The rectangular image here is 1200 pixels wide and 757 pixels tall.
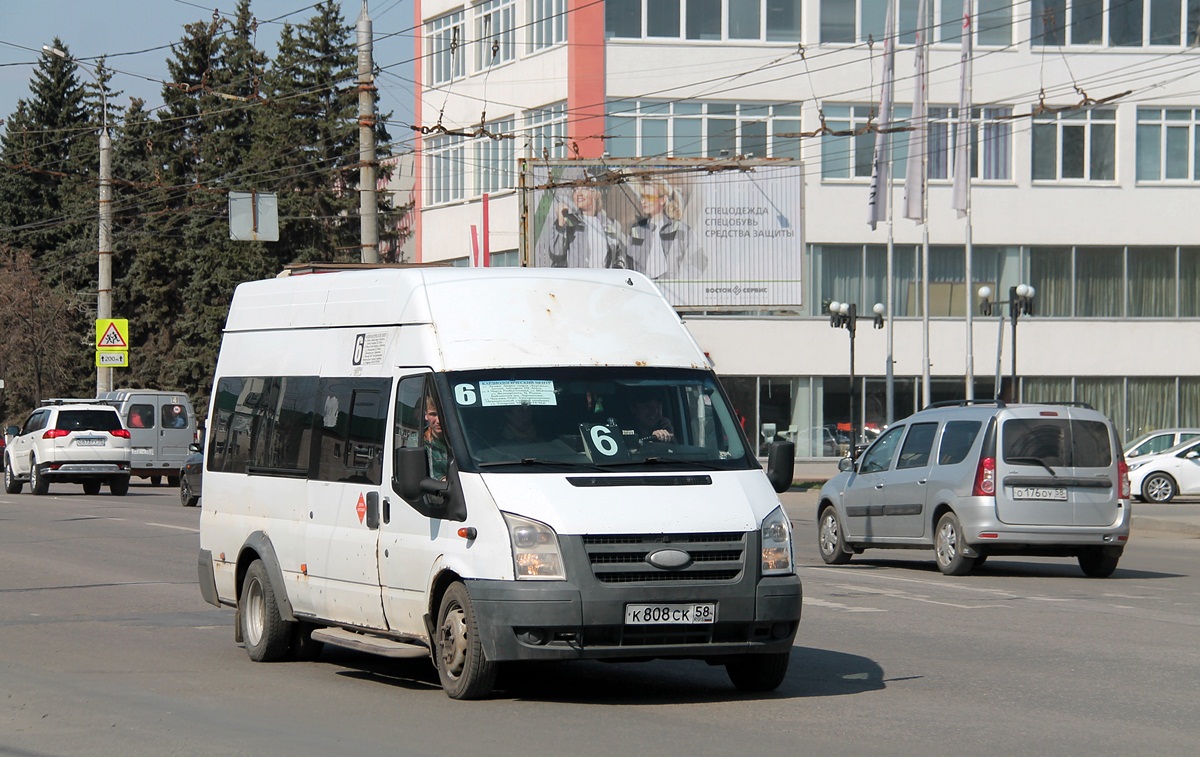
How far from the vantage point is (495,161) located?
52812mm

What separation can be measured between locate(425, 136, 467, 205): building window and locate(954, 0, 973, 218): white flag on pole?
16.2m

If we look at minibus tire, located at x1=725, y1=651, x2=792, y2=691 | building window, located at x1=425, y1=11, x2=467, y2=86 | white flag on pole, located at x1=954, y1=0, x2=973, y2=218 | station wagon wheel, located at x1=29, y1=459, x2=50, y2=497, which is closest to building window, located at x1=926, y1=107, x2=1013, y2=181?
white flag on pole, located at x1=954, y1=0, x2=973, y2=218

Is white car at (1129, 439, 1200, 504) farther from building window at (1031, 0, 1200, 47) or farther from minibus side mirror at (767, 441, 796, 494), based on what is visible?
minibus side mirror at (767, 441, 796, 494)

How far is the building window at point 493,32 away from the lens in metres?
52.7

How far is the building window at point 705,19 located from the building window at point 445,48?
249 inches

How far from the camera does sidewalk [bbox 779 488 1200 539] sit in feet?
87.9

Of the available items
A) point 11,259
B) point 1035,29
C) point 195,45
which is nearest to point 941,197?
point 1035,29

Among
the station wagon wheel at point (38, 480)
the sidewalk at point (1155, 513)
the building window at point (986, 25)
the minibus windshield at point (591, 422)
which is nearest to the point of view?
the minibus windshield at point (591, 422)

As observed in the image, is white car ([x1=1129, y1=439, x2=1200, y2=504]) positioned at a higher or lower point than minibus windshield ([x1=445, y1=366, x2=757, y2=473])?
lower

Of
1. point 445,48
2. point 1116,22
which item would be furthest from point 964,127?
point 445,48

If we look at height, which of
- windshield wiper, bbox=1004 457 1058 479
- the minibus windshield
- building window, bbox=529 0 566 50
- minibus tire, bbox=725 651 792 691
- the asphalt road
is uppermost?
building window, bbox=529 0 566 50

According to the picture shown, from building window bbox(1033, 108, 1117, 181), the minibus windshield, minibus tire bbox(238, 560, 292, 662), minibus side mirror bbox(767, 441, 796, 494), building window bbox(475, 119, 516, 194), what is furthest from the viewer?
building window bbox(1033, 108, 1117, 181)

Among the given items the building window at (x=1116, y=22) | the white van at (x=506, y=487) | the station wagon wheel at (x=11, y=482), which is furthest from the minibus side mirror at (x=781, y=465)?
the building window at (x=1116, y=22)

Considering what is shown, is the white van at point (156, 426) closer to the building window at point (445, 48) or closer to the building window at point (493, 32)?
the building window at point (493, 32)
